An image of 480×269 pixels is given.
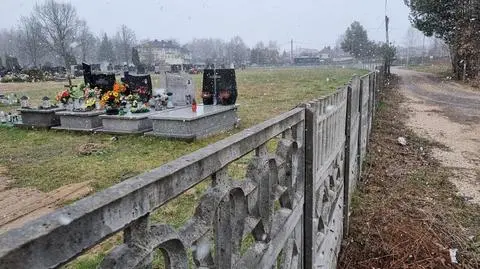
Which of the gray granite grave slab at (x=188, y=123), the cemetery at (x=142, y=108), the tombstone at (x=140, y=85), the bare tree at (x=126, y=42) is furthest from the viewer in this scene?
the bare tree at (x=126, y=42)

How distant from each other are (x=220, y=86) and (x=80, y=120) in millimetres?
4169

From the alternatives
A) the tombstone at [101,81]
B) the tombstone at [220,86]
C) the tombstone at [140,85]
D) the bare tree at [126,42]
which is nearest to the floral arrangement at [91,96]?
the tombstone at [101,81]

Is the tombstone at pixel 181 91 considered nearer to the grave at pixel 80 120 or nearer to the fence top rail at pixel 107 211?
the grave at pixel 80 120

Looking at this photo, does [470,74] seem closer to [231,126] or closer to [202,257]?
[231,126]

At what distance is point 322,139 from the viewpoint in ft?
11.4

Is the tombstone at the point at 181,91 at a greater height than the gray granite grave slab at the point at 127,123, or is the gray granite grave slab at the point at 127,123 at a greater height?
the tombstone at the point at 181,91

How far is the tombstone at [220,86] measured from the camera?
39.1 feet

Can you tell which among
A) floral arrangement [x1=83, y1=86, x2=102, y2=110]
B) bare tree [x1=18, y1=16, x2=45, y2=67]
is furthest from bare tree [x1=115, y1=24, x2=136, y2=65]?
floral arrangement [x1=83, y1=86, x2=102, y2=110]

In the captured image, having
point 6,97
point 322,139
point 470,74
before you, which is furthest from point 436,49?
point 322,139

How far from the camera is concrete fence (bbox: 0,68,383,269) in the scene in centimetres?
80

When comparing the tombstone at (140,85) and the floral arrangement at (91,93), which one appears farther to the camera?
the tombstone at (140,85)

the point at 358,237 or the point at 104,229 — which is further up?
the point at 104,229

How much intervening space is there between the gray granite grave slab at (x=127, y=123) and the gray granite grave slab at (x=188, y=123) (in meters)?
0.56

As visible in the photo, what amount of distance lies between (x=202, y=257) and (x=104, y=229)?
1.91ft
